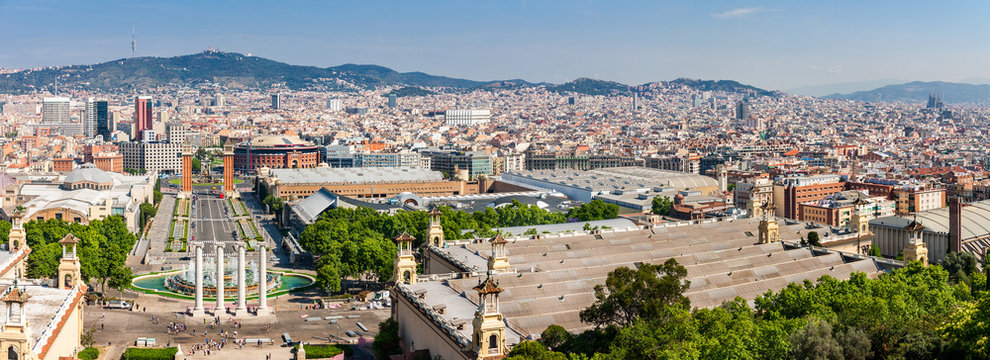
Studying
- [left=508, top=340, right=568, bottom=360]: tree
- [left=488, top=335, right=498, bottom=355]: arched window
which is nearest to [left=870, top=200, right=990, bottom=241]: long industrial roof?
[left=488, top=335, right=498, bottom=355]: arched window

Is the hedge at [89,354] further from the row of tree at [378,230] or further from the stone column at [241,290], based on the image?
the row of tree at [378,230]

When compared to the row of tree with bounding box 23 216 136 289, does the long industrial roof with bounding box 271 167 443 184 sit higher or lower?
higher

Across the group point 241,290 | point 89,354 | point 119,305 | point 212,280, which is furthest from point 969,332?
point 212,280

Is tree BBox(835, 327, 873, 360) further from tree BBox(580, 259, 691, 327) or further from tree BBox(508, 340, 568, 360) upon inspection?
tree BBox(508, 340, 568, 360)

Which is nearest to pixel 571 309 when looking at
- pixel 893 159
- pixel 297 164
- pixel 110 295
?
pixel 110 295

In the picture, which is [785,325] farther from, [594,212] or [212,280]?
[594,212]

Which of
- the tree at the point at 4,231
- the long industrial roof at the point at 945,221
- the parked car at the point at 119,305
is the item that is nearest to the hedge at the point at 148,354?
the parked car at the point at 119,305
